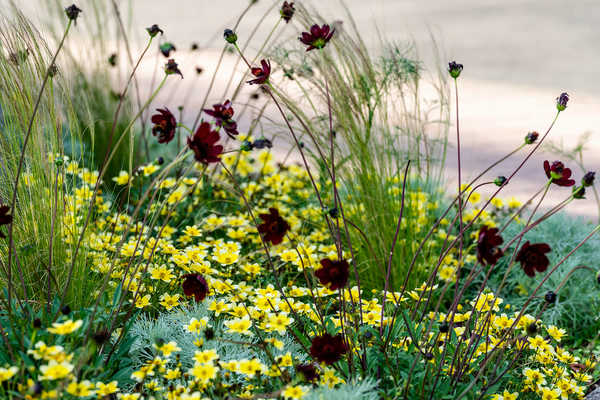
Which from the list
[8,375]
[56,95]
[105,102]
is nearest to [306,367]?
[8,375]

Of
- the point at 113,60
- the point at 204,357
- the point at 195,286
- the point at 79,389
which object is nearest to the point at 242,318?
the point at 195,286

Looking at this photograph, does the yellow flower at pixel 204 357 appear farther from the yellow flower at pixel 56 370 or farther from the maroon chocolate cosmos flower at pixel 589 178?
the maroon chocolate cosmos flower at pixel 589 178

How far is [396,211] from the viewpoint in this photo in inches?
128

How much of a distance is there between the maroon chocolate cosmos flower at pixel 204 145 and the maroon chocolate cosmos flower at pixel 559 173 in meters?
0.97

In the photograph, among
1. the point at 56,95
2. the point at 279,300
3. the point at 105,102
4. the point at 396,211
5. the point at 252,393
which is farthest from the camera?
the point at 105,102

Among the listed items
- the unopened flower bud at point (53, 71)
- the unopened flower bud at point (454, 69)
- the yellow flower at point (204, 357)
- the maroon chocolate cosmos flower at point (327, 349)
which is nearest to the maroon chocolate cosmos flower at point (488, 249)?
the maroon chocolate cosmos flower at point (327, 349)

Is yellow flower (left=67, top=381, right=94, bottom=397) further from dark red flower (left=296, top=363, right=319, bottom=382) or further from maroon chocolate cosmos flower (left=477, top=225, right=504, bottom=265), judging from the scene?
maroon chocolate cosmos flower (left=477, top=225, right=504, bottom=265)

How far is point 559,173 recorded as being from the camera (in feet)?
5.71

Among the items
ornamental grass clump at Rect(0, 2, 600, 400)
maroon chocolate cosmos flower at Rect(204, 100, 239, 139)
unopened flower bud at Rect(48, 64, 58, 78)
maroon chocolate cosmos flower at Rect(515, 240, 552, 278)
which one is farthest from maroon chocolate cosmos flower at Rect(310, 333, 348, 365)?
unopened flower bud at Rect(48, 64, 58, 78)

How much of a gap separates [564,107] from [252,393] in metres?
A: 1.36

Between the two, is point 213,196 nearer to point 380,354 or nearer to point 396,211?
point 396,211

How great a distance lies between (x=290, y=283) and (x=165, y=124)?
1406 millimetres

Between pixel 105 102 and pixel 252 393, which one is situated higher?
pixel 105 102

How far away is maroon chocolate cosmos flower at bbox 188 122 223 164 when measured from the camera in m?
1.58
